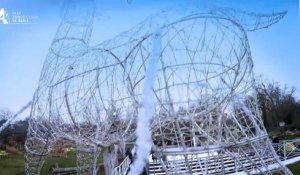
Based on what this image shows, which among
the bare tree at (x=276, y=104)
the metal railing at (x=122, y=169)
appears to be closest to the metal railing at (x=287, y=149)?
the bare tree at (x=276, y=104)

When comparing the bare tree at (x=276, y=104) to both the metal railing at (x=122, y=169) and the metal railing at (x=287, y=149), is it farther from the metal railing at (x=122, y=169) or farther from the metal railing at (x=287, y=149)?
the metal railing at (x=122, y=169)

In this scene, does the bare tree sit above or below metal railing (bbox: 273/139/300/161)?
above

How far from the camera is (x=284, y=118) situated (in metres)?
8.95

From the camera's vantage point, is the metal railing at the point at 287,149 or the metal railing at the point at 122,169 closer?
the metal railing at the point at 122,169

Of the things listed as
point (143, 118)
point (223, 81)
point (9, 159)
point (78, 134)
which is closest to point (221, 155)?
point (223, 81)

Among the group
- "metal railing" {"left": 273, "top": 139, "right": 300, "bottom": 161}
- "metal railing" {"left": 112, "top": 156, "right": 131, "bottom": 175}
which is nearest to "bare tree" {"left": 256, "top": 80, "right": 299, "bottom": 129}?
"metal railing" {"left": 273, "top": 139, "right": 300, "bottom": 161}

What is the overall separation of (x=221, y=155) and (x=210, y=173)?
1165 millimetres

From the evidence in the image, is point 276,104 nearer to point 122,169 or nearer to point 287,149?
point 287,149

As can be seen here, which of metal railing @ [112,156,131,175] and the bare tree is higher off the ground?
the bare tree

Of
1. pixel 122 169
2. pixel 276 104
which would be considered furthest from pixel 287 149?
pixel 122 169

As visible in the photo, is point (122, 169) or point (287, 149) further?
point (287, 149)

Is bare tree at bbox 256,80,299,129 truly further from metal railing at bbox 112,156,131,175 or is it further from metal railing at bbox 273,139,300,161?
metal railing at bbox 112,156,131,175

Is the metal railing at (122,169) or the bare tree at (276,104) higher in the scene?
the bare tree at (276,104)

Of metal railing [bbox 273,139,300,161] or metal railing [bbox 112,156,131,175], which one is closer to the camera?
metal railing [bbox 112,156,131,175]
